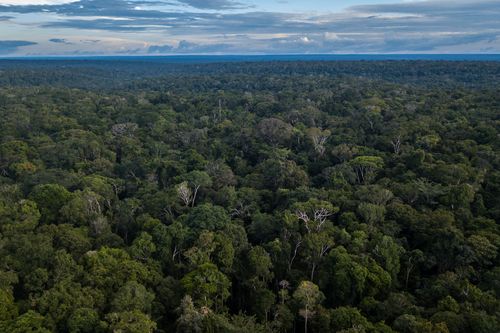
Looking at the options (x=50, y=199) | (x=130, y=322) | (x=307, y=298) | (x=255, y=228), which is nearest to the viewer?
(x=130, y=322)

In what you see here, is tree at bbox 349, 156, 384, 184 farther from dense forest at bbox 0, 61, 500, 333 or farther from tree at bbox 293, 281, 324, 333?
tree at bbox 293, 281, 324, 333

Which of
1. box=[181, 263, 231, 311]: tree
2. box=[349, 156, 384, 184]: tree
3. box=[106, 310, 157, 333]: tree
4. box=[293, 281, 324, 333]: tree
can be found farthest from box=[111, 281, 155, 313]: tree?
box=[349, 156, 384, 184]: tree

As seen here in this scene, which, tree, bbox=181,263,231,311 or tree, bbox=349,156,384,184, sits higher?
tree, bbox=349,156,384,184

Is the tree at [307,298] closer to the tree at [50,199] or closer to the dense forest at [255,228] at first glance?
the dense forest at [255,228]

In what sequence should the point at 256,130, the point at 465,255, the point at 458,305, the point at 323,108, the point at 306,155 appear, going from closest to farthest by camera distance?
the point at 458,305
the point at 465,255
the point at 306,155
the point at 256,130
the point at 323,108

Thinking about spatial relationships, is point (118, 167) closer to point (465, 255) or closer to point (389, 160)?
point (389, 160)

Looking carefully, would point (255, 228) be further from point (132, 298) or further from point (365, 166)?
point (365, 166)

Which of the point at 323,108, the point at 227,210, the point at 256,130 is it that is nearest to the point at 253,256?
the point at 227,210

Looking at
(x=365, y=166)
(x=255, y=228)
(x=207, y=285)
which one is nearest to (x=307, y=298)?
(x=207, y=285)
